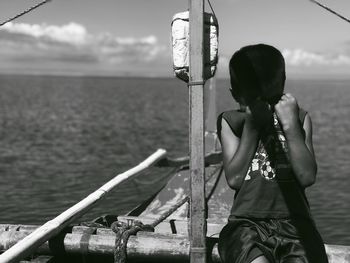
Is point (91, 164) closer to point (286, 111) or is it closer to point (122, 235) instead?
point (122, 235)

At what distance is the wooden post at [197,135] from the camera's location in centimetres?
367

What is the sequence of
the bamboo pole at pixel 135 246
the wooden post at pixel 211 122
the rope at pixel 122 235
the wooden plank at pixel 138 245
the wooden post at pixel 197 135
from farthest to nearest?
the wooden post at pixel 211 122 < the rope at pixel 122 235 < the bamboo pole at pixel 135 246 < the wooden plank at pixel 138 245 < the wooden post at pixel 197 135

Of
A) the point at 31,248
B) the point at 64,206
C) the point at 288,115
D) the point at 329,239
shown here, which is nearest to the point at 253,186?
the point at 288,115

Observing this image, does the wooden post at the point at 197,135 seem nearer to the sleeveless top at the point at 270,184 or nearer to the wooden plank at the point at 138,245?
the wooden plank at the point at 138,245

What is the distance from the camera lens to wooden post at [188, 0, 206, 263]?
367cm

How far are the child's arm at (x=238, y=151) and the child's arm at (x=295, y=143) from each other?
0.70 ft

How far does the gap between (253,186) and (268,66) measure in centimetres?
83

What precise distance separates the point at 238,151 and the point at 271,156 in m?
0.26

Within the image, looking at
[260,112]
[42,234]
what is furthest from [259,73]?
A: [42,234]

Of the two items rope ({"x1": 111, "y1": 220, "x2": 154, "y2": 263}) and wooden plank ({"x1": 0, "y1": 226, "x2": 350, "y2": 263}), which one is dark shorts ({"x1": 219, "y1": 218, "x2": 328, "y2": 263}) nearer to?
wooden plank ({"x1": 0, "y1": 226, "x2": 350, "y2": 263})

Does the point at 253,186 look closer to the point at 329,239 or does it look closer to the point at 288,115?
the point at 288,115

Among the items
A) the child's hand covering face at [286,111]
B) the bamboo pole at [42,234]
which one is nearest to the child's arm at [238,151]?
the child's hand covering face at [286,111]

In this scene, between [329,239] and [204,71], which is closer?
[204,71]

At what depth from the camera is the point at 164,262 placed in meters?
4.48
